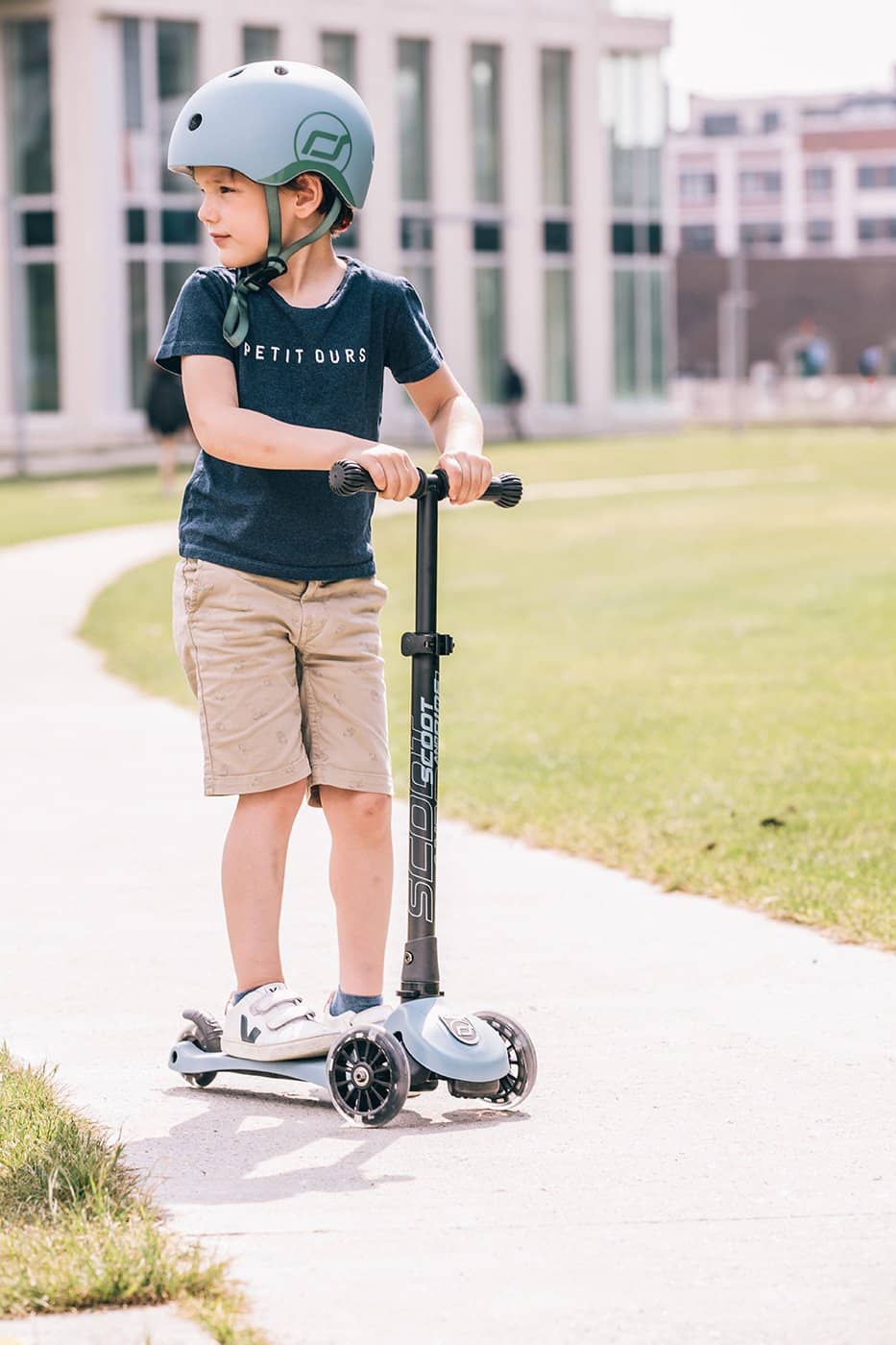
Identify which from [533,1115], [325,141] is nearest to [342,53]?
[325,141]

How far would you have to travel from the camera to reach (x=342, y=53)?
1911 inches

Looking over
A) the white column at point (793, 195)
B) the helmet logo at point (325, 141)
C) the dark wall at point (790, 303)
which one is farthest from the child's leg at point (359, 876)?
the white column at point (793, 195)

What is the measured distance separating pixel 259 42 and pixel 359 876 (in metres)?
45.2

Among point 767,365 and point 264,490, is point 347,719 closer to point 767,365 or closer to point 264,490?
point 264,490

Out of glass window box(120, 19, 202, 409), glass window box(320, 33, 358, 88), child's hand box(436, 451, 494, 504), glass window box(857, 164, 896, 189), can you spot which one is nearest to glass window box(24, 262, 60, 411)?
glass window box(120, 19, 202, 409)

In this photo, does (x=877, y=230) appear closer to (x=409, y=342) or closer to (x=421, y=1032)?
(x=409, y=342)

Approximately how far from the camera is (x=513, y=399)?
1939 inches

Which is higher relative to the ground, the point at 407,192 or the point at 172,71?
the point at 172,71

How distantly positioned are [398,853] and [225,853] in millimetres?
2676

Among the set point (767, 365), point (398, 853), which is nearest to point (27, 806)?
point (398, 853)

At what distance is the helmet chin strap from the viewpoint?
14.1 feet

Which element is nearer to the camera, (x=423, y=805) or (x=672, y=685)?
(x=423, y=805)

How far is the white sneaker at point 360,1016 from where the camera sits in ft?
14.5

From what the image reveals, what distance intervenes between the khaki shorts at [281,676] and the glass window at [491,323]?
1873 inches
